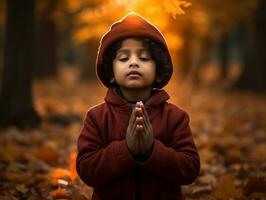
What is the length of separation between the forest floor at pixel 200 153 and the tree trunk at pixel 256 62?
436 centimetres

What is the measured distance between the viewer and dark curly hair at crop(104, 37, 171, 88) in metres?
2.96

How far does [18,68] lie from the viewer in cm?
751

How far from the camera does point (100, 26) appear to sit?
12.1m

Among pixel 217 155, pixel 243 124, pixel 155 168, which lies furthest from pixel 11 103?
pixel 155 168

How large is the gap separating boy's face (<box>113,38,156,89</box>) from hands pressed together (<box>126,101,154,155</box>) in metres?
0.28

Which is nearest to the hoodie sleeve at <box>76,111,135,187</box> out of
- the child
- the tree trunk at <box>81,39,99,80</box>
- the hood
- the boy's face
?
the child

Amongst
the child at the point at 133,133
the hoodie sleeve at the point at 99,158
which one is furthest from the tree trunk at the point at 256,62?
the hoodie sleeve at the point at 99,158

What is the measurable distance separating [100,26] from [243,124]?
499 cm

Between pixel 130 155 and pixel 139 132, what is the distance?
0.15 meters

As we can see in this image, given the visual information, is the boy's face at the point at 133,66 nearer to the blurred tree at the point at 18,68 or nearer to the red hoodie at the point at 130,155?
the red hoodie at the point at 130,155

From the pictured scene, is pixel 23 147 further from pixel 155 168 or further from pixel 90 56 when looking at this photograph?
pixel 90 56

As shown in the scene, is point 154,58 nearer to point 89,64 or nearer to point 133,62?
point 133,62

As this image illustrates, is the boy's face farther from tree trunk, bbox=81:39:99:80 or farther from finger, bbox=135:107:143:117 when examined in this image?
tree trunk, bbox=81:39:99:80

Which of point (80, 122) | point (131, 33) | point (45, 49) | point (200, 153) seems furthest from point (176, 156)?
point (45, 49)
